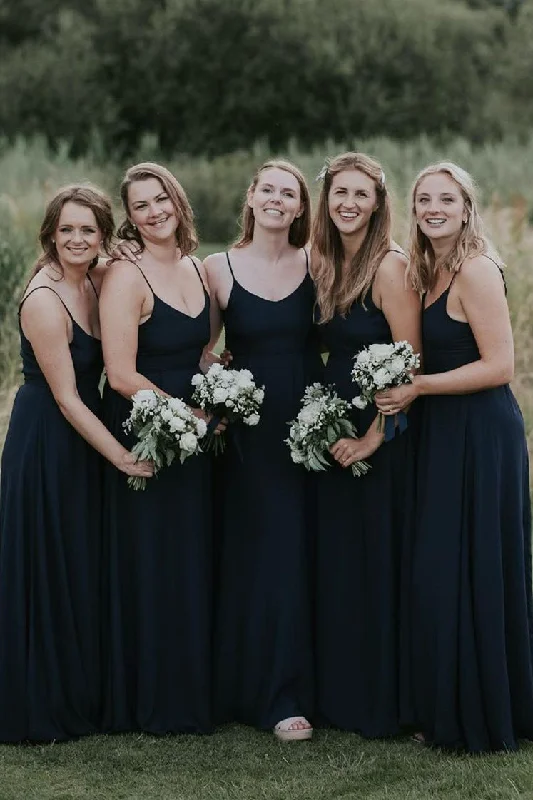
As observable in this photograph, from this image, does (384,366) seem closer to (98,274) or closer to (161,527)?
(161,527)

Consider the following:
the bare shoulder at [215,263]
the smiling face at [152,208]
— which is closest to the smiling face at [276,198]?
the bare shoulder at [215,263]

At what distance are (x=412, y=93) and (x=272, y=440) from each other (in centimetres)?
1741

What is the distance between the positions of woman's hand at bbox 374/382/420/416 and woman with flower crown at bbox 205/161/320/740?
0.49 m

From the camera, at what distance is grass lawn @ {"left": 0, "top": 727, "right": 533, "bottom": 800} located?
480 cm

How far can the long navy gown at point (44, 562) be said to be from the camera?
5.32 m

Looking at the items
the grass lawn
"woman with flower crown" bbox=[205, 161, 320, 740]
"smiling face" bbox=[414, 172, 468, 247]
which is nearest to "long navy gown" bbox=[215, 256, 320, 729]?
"woman with flower crown" bbox=[205, 161, 320, 740]

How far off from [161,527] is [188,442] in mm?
577

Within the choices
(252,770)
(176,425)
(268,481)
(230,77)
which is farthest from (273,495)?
(230,77)

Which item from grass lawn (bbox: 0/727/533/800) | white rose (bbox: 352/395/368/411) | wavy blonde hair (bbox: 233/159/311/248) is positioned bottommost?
grass lawn (bbox: 0/727/533/800)

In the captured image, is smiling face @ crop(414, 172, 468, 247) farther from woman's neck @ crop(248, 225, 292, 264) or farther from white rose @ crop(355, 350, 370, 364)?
woman's neck @ crop(248, 225, 292, 264)

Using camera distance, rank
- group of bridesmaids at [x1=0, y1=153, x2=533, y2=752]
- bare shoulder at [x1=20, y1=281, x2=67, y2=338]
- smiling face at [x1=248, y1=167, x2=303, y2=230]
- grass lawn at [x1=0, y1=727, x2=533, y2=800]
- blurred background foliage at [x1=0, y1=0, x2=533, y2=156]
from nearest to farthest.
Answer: grass lawn at [x1=0, y1=727, x2=533, y2=800]
group of bridesmaids at [x1=0, y1=153, x2=533, y2=752]
bare shoulder at [x1=20, y1=281, x2=67, y2=338]
smiling face at [x1=248, y1=167, x2=303, y2=230]
blurred background foliage at [x1=0, y1=0, x2=533, y2=156]

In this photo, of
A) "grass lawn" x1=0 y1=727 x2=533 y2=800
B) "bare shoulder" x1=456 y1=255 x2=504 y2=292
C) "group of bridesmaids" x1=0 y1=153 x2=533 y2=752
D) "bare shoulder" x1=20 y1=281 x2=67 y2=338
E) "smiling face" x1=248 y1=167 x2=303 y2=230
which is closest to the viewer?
"grass lawn" x1=0 y1=727 x2=533 y2=800

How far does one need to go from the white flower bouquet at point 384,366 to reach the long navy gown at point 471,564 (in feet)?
0.61

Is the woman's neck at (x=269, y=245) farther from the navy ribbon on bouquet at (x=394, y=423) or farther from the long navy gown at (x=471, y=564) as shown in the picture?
the navy ribbon on bouquet at (x=394, y=423)
